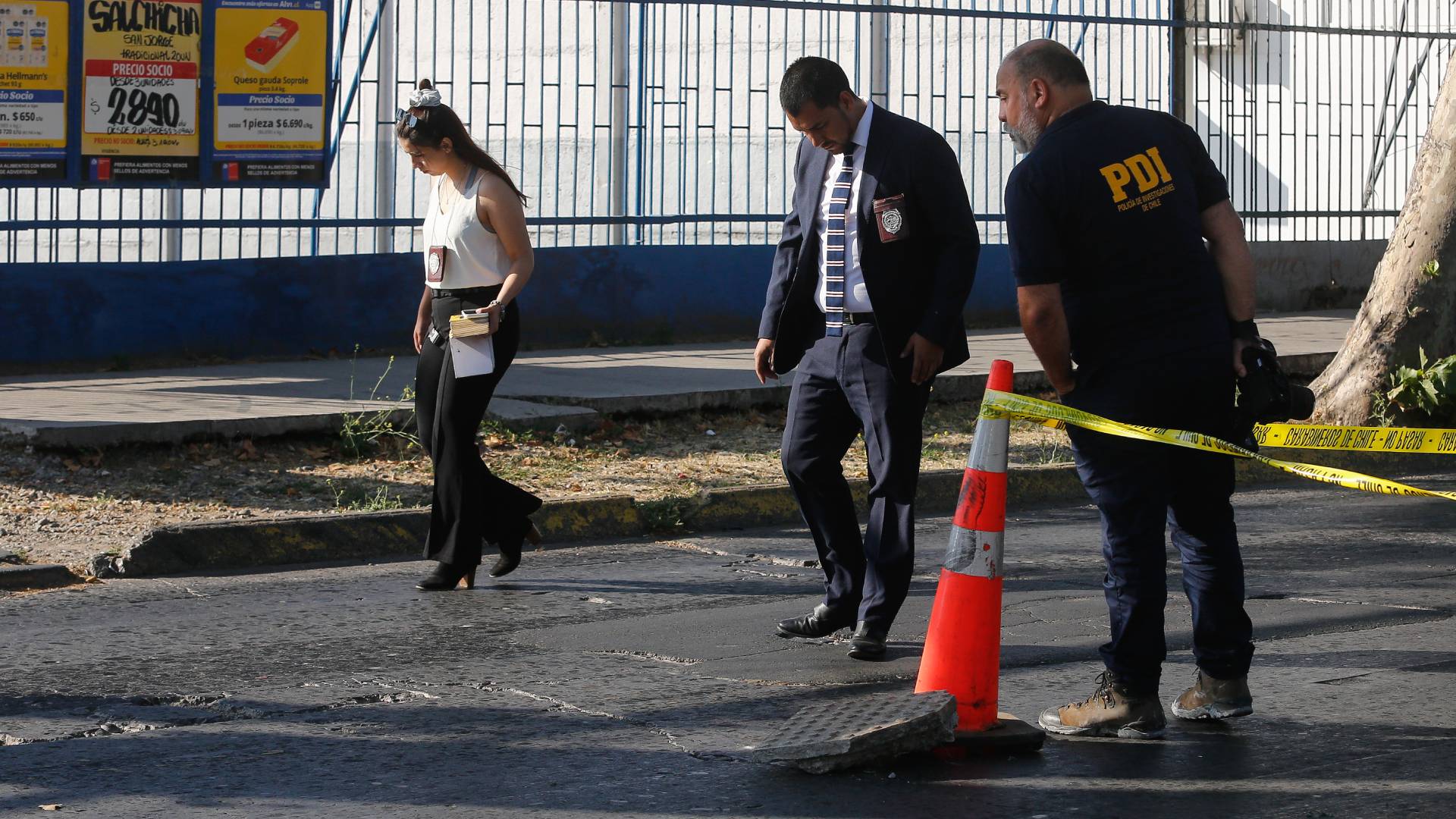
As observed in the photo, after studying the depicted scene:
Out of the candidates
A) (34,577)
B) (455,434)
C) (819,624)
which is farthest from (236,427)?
(819,624)

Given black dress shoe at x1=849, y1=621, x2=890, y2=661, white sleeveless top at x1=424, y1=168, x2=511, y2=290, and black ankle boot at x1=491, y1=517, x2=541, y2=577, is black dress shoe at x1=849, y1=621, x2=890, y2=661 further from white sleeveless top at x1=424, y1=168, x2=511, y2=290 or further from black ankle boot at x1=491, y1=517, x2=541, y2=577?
white sleeveless top at x1=424, y1=168, x2=511, y2=290

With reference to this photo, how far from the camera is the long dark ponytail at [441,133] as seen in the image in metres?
6.81

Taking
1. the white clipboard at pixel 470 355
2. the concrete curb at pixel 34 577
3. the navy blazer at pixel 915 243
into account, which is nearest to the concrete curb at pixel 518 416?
the concrete curb at pixel 34 577

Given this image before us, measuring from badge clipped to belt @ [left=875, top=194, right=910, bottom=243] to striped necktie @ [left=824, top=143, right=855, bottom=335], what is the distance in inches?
5.4

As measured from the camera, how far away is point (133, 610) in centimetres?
663

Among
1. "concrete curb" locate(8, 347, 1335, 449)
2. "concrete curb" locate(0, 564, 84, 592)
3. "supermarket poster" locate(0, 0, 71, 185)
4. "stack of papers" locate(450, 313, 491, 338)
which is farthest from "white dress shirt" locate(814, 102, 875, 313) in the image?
"supermarket poster" locate(0, 0, 71, 185)

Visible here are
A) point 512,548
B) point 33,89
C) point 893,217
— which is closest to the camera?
point 893,217

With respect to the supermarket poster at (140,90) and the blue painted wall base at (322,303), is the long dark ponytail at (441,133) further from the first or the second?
the blue painted wall base at (322,303)

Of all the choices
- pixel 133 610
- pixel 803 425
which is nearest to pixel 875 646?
pixel 803 425

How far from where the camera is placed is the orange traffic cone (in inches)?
187

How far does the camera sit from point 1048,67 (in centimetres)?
486

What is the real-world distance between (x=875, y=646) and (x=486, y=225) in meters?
2.19

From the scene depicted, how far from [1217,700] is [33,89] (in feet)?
27.8

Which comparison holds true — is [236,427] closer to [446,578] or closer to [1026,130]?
[446,578]
